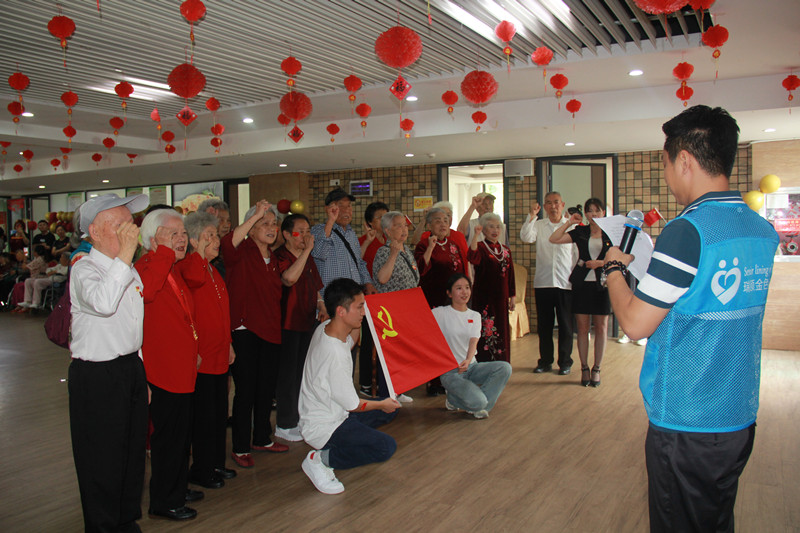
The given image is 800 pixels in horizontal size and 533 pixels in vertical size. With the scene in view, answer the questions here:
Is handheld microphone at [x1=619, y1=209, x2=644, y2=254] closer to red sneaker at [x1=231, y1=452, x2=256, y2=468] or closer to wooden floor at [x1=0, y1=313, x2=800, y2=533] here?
wooden floor at [x1=0, y1=313, x2=800, y2=533]

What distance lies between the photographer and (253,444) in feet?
12.1

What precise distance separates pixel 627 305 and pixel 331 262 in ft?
9.75

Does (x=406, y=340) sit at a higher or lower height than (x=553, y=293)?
lower

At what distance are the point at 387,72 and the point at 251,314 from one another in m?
3.26

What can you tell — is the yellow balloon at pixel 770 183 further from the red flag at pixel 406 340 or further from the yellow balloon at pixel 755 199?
the red flag at pixel 406 340

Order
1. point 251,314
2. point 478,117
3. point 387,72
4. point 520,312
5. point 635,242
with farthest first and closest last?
point 520,312
point 478,117
point 387,72
point 251,314
point 635,242

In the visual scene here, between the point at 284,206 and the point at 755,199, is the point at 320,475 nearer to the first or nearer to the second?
the point at 755,199

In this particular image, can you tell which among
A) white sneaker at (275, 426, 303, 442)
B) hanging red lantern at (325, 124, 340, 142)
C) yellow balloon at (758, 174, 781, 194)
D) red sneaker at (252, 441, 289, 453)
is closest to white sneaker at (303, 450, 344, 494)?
red sneaker at (252, 441, 289, 453)

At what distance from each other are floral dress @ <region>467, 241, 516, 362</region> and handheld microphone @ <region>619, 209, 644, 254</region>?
353 cm

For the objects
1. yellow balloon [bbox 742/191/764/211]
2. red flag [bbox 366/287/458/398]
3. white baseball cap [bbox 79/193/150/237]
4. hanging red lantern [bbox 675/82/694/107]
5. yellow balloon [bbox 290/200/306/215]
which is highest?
hanging red lantern [bbox 675/82/694/107]

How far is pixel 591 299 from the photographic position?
5137 millimetres

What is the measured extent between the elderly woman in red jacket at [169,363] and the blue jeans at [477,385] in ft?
7.06

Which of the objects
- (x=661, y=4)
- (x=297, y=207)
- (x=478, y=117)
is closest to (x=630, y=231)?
(x=661, y=4)

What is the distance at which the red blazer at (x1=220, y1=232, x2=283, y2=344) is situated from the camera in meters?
3.35
